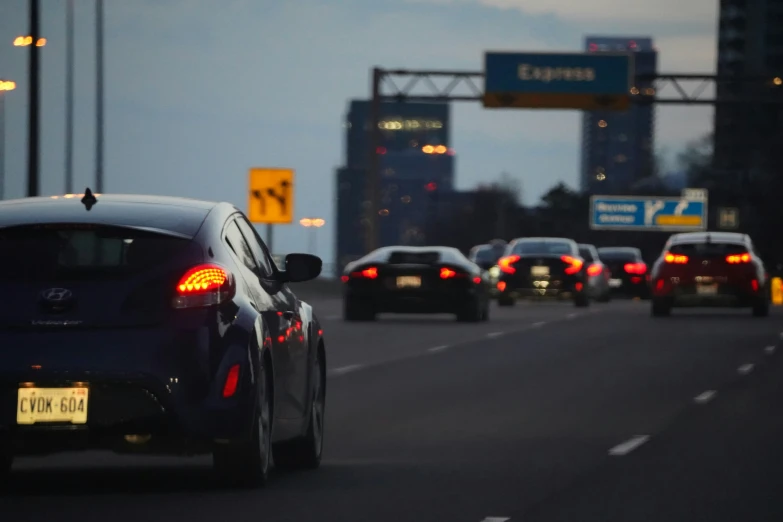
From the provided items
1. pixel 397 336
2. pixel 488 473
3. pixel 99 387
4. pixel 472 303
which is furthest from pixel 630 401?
pixel 472 303

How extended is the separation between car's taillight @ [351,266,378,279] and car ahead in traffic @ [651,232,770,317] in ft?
20.9

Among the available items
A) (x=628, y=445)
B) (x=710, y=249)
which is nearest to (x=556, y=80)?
(x=710, y=249)

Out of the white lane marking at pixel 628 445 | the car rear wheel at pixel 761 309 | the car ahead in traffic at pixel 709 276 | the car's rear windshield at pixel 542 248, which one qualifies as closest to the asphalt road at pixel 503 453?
the white lane marking at pixel 628 445

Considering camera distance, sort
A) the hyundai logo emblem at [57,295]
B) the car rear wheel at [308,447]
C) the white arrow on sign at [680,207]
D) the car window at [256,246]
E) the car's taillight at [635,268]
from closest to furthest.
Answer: the hyundai logo emblem at [57,295], the car window at [256,246], the car rear wheel at [308,447], the car's taillight at [635,268], the white arrow on sign at [680,207]

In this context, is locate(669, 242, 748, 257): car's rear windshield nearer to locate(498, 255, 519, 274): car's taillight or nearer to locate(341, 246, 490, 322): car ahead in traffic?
locate(341, 246, 490, 322): car ahead in traffic

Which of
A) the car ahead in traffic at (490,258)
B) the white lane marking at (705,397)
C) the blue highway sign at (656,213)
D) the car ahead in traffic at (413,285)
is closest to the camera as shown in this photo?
the white lane marking at (705,397)

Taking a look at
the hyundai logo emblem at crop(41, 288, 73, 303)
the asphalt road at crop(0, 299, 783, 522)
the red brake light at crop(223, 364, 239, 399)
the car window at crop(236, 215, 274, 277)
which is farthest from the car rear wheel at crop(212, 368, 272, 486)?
the hyundai logo emblem at crop(41, 288, 73, 303)

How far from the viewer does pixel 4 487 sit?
10.6 metres

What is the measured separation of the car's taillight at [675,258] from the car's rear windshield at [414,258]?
5.63 metres

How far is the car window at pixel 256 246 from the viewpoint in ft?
36.5

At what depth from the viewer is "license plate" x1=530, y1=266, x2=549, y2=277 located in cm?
4519

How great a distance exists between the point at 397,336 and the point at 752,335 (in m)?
5.30

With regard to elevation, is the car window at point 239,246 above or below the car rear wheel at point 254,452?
above

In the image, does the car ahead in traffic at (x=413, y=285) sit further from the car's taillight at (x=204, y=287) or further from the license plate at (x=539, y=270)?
the car's taillight at (x=204, y=287)
